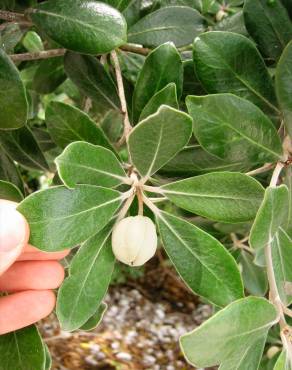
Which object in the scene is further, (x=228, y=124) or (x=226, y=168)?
(x=226, y=168)

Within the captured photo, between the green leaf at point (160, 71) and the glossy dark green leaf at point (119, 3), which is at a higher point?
the glossy dark green leaf at point (119, 3)

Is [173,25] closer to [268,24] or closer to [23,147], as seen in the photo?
[268,24]

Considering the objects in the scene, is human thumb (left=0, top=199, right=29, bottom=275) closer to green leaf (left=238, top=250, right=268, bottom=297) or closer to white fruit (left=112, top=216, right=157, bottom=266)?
white fruit (left=112, top=216, right=157, bottom=266)

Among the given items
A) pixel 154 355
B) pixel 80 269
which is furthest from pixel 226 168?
pixel 154 355

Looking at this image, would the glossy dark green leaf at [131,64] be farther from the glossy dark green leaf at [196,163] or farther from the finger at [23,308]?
the finger at [23,308]

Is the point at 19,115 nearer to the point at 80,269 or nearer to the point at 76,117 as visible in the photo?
the point at 76,117

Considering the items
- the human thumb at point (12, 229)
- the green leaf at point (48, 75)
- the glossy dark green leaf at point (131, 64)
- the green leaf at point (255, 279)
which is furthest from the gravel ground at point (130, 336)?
the human thumb at point (12, 229)
